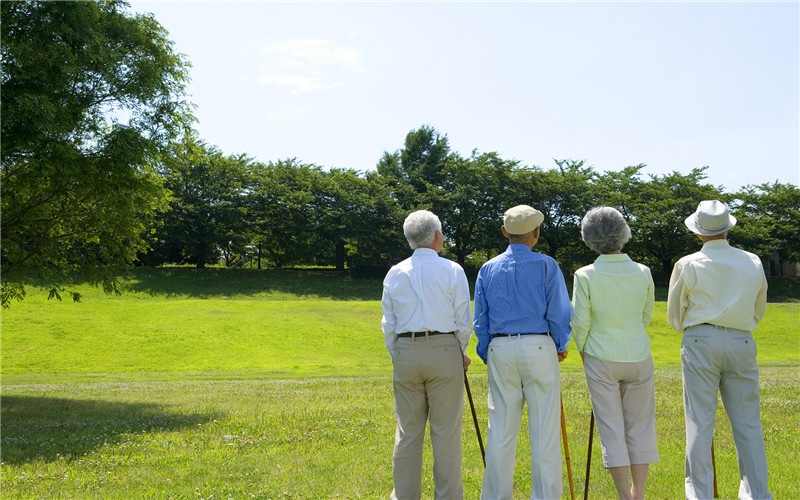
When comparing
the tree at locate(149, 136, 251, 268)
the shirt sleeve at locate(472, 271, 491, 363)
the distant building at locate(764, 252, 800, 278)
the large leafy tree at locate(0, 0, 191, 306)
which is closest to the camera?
the shirt sleeve at locate(472, 271, 491, 363)

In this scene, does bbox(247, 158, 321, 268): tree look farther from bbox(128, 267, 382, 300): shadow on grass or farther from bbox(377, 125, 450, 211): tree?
bbox(377, 125, 450, 211): tree

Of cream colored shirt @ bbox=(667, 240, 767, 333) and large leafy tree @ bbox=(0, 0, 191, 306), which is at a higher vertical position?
large leafy tree @ bbox=(0, 0, 191, 306)

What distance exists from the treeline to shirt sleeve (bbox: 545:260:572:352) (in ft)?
168

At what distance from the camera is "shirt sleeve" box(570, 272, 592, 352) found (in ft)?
19.6

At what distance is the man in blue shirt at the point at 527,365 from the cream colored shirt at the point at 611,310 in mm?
238

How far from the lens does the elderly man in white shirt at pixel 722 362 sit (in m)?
5.90

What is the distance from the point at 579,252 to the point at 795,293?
673 inches

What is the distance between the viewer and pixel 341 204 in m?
59.3

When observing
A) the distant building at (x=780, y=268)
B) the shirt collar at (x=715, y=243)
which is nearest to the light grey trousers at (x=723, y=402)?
the shirt collar at (x=715, y=243)

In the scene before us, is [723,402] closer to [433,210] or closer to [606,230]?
[606,230]

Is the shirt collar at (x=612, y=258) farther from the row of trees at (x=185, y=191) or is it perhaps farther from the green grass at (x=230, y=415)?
the row of trees at (x=185, y=191)

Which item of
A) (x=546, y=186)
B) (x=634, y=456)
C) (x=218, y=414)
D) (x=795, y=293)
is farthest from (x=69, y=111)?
(x=795, y=293)

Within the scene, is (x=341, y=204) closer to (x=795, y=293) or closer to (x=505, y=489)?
(x=795, y=293)

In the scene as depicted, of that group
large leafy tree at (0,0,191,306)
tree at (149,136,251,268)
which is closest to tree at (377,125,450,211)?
tree at (149,136,251,268)
